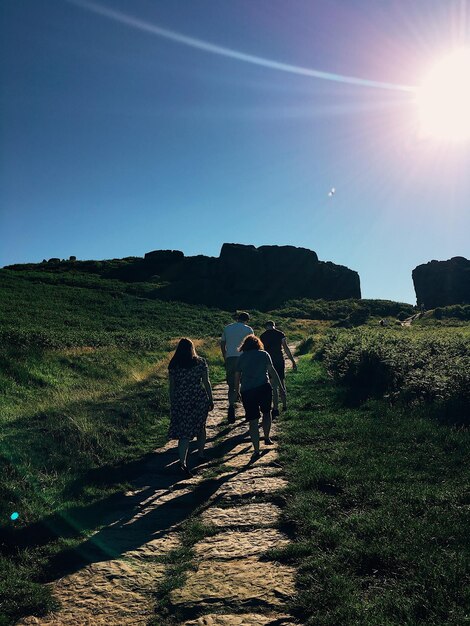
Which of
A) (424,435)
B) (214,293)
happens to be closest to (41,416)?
(424,435)

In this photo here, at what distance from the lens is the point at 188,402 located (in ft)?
24.3

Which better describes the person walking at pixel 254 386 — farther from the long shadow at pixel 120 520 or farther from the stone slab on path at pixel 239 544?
the stone slab on path at pixel 239 544

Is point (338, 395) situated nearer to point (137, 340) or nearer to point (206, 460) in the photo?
point (206, 460)

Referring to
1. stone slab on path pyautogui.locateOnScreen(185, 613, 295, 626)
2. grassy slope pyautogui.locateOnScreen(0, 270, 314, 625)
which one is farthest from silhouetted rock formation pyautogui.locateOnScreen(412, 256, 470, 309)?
stone slab on path pyautogui.locateOnScreen(185, 613, 295, 626)

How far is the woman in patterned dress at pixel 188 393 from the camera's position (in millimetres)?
7371

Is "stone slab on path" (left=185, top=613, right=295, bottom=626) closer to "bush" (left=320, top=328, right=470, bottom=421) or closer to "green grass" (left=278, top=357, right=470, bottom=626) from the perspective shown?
"green grass" (left=278, top=357, right=470, bottom=626)

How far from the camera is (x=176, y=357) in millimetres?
7484

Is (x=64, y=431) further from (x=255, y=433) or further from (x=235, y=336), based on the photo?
(x=235, y=336)

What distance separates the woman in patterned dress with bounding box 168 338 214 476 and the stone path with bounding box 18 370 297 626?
0.70 meters

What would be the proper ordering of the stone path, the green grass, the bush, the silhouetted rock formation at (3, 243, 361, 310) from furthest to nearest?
1. the silhouetted rock formation at (3, 243, 361, 310)
2. the bush
3. the stone path
4. the green grass

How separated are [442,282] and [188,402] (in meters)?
105

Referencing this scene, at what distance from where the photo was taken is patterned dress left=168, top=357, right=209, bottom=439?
7.36 metres

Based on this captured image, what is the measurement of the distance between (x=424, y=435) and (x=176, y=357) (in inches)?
169

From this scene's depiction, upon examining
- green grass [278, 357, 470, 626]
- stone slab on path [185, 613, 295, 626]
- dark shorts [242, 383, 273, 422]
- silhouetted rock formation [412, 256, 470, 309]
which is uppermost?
silhouetted rock formation [412, 256, 470, 309]
